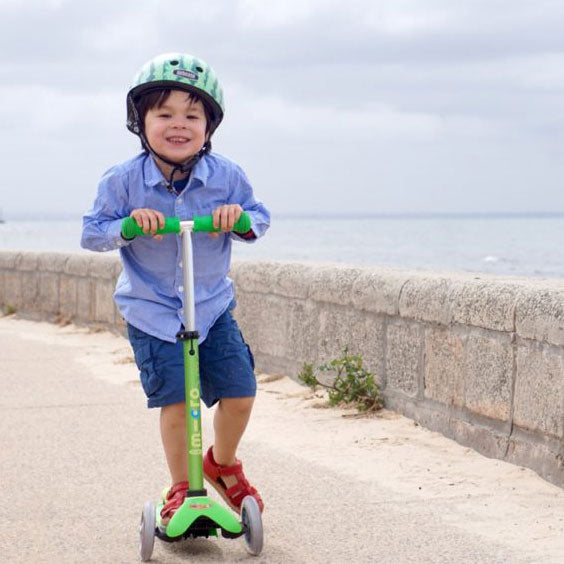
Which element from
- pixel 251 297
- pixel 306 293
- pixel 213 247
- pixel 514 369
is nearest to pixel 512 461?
pixel 514 369

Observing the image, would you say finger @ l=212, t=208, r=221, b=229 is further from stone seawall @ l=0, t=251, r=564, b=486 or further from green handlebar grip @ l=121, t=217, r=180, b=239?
stone seawall @ l=0, t=251, r=564, b=486

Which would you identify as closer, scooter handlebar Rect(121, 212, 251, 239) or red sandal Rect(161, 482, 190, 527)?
scooter handlebar Rect(121, 212, 251, 239)

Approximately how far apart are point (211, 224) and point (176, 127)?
1.13ft

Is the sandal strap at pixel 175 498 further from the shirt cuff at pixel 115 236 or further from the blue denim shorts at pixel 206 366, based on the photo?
the shirt cuff at pixel 115 236

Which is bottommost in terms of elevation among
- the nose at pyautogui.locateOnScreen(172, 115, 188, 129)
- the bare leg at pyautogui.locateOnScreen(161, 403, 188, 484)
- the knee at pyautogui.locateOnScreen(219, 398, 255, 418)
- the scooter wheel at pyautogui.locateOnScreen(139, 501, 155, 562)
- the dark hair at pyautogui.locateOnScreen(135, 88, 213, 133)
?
the scooter wheel at pyautogui.locateOnScreen(139, 501, 155, 562)

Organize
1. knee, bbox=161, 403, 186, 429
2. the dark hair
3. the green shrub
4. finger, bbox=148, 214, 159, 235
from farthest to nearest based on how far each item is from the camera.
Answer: the green shrub, knee, bbox=161, 403, 186, 429, the dark hair, finger, bbox=148, 214, 159, 235

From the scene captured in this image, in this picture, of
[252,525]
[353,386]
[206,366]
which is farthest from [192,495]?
[353,386]

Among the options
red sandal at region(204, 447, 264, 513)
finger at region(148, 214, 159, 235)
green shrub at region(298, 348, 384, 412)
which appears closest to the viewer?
finger at region(148, 214, 159, 235)

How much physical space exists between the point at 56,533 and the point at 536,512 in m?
1.67

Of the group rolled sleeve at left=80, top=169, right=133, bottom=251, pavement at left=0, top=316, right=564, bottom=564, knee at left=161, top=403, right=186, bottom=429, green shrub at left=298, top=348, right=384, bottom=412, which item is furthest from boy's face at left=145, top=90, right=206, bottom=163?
green shrub at left=298, top=348, right=384, bottom=412

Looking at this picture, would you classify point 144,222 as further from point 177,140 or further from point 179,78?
point 179,78

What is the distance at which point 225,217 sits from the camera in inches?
133

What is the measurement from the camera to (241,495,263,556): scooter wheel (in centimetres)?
338

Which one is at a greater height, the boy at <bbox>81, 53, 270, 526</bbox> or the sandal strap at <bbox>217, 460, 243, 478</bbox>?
the boy at <bbox>81, 53, 270, 526</bbox>
